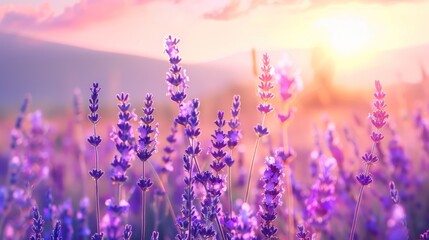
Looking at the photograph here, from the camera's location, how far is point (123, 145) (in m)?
2.14

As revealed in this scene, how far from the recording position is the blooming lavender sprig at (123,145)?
213 cm

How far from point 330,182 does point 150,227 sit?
77.8 inches

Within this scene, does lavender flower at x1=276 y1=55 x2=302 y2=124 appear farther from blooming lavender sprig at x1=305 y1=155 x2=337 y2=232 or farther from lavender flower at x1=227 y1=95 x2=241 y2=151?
lavender flower at x1=227 y1=95 x2=241 y2=151

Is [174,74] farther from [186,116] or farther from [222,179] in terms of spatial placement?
[222,179]

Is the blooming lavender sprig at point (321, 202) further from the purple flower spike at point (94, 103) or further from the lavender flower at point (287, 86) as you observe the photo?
the purple flower spike at point (94, 103)

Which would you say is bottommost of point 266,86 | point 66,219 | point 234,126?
point 66,219

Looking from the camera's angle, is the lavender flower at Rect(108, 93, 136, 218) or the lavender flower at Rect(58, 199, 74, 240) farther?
the lavender flower at Rect(58, 199, 74, 240)

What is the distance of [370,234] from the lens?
374 cm

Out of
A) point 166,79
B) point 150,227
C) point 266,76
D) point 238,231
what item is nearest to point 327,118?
point 150,227

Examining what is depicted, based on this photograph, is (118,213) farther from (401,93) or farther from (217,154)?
(401,93)

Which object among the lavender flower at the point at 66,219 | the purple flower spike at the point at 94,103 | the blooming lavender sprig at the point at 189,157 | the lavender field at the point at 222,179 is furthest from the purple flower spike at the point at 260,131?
the lavender flower at the point at 66,219

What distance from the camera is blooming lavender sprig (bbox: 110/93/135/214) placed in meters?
2.13

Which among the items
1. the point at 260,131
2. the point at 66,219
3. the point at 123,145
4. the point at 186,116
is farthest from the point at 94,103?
the point at 66,219

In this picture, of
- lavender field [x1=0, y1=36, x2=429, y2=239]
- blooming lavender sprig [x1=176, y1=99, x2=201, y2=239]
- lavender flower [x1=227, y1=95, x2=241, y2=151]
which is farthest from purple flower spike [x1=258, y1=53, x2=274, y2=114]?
blooming lavender sprig [x1=176, y1=99, x2=201, y2=239]
